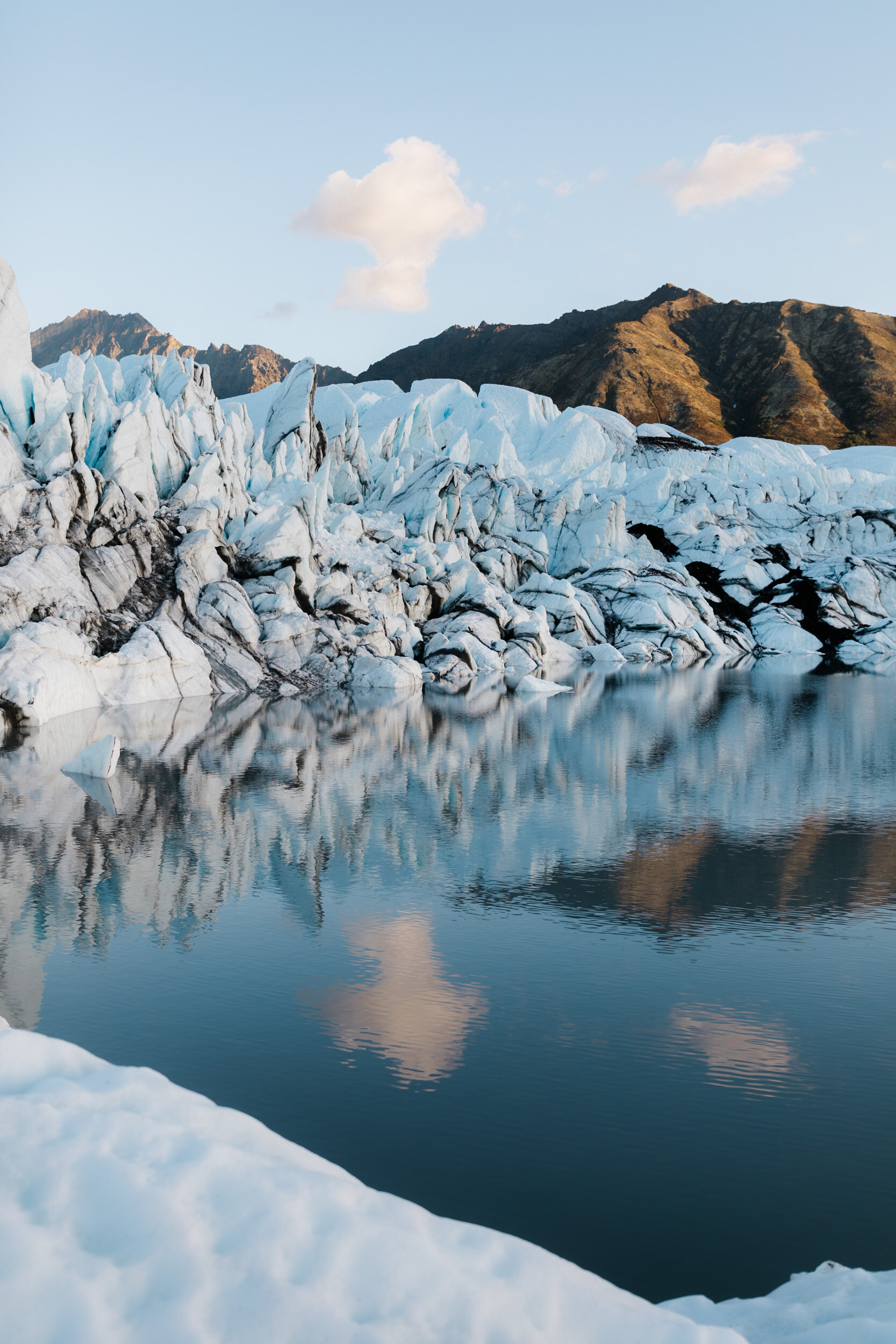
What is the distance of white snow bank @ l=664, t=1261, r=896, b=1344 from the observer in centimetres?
430

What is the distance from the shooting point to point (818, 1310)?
4781 millimetres

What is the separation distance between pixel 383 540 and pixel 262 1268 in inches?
2155

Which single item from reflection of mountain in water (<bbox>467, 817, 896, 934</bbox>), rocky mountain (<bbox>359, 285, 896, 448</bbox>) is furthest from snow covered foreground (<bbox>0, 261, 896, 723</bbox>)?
rocky mountain (<bbox>359, 285, 896, 448</bbox>)

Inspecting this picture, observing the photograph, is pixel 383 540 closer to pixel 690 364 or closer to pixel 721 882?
pixel 721 882

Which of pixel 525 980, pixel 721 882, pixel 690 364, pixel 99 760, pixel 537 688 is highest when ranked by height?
pixel 690 364

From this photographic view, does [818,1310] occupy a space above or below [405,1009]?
above

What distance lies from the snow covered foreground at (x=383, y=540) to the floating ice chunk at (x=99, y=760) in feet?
28.9

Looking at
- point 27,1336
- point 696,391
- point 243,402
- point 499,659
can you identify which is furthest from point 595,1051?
point 696,391

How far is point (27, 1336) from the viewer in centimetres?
380

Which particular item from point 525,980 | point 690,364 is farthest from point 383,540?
point 690,364

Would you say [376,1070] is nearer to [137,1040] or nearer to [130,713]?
[137,1040]

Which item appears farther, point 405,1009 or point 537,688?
point 537,688

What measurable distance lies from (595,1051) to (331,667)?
37127mm

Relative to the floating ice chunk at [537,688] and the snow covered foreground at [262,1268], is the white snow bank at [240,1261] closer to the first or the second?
the snow covered foreground at [262,1268]
